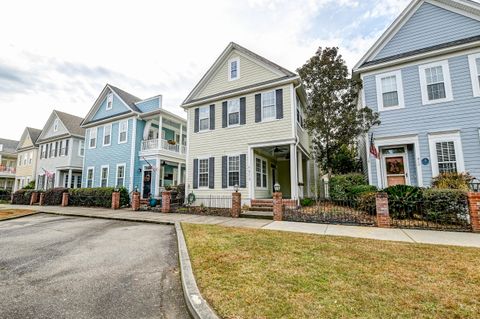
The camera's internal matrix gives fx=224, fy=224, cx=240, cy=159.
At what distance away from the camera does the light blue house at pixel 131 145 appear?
17.8 m

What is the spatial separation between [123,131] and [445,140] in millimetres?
21264

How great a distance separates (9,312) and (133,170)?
15962 millimetres

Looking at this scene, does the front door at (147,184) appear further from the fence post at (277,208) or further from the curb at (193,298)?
the curb at (193,298)

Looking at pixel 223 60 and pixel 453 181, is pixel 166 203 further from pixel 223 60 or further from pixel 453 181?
pixel 453 181

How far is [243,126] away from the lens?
1344cm

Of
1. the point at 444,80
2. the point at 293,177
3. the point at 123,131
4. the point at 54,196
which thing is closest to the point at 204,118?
the point at 293,177

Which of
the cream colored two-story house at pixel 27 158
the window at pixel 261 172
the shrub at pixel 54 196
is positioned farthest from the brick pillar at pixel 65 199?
the window at pixel 261 172

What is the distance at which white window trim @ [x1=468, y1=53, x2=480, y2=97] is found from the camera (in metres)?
9.71

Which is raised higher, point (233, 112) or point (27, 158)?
point (233, 112)

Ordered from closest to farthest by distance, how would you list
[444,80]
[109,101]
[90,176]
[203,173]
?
[444,80]
[203,173]
[109,101]
[90,176]

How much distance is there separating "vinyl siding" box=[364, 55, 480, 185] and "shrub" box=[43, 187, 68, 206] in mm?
22259

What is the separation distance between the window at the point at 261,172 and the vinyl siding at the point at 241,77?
4841 millimetres

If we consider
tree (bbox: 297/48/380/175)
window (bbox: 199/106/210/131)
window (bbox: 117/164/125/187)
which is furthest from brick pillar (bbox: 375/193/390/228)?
window (bbox: 117/164/125/187)

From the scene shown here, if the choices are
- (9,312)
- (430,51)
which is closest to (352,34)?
(430,51)
